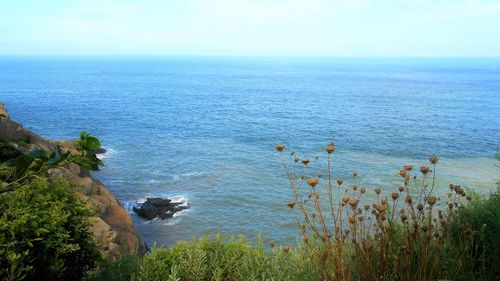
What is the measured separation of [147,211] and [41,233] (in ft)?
82.6

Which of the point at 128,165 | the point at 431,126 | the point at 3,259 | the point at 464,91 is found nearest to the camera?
the point at 3,259

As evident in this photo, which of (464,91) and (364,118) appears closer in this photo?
(364,118)

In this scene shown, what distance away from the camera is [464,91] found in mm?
108000

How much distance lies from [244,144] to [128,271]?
44197 mm

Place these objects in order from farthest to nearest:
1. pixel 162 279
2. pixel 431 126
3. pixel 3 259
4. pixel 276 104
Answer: pixel 276 104 < pixel 431 126 < pixel 162 279 < pixel 3 259

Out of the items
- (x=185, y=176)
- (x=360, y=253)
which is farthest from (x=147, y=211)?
(x=360, y=253)

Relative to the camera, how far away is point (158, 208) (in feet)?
93.8

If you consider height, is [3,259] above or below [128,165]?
above

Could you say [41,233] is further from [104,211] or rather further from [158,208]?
[158,208]

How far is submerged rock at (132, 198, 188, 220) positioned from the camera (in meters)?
27.6

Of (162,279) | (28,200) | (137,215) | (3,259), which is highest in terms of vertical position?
(28,200)

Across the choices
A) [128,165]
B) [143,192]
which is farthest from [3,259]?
[128,165]

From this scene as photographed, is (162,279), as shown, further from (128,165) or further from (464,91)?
(464,91)

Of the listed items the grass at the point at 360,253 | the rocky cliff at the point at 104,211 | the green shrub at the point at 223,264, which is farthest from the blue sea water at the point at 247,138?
the grass at the point at 360,253
